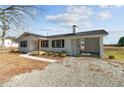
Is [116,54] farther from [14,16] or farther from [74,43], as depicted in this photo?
[14,16]

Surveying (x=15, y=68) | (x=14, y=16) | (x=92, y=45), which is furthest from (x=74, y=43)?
(x=15, y=68)

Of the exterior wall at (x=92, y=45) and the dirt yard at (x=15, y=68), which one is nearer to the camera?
the dirt yard at (x=15, y=68)

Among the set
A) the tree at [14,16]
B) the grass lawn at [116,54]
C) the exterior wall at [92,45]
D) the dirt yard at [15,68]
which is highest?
the tree at [14,16]

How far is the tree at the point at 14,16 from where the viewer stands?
11242 mm

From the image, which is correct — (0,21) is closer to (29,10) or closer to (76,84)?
(29,10)

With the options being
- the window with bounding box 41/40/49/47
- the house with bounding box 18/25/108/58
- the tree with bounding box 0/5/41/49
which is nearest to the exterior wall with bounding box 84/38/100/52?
the house with bounding box 18/25/108/58

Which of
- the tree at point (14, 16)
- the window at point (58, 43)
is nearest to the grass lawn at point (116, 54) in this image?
the window at point (58, 43)

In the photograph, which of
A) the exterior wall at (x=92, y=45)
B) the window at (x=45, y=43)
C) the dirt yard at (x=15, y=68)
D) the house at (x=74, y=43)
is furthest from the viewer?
the window at (x=45, y=43)

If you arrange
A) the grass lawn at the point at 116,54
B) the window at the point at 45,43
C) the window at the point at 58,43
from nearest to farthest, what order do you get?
the grass lawn at the point at 116,54 < the window at the point at 58,43 < the window at the point at 45,43

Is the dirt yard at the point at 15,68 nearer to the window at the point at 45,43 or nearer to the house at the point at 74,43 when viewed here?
the house at the point at 74,43

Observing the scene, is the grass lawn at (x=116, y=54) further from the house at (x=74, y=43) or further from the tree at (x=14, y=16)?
the tree at (x=14, y=16)

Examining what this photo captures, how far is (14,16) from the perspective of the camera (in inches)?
471

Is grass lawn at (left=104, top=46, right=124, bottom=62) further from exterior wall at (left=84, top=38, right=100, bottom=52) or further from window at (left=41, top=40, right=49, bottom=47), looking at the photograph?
window at (left=41, top=40, right=49, bottom=47)

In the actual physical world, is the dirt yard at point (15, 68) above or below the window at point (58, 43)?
below
